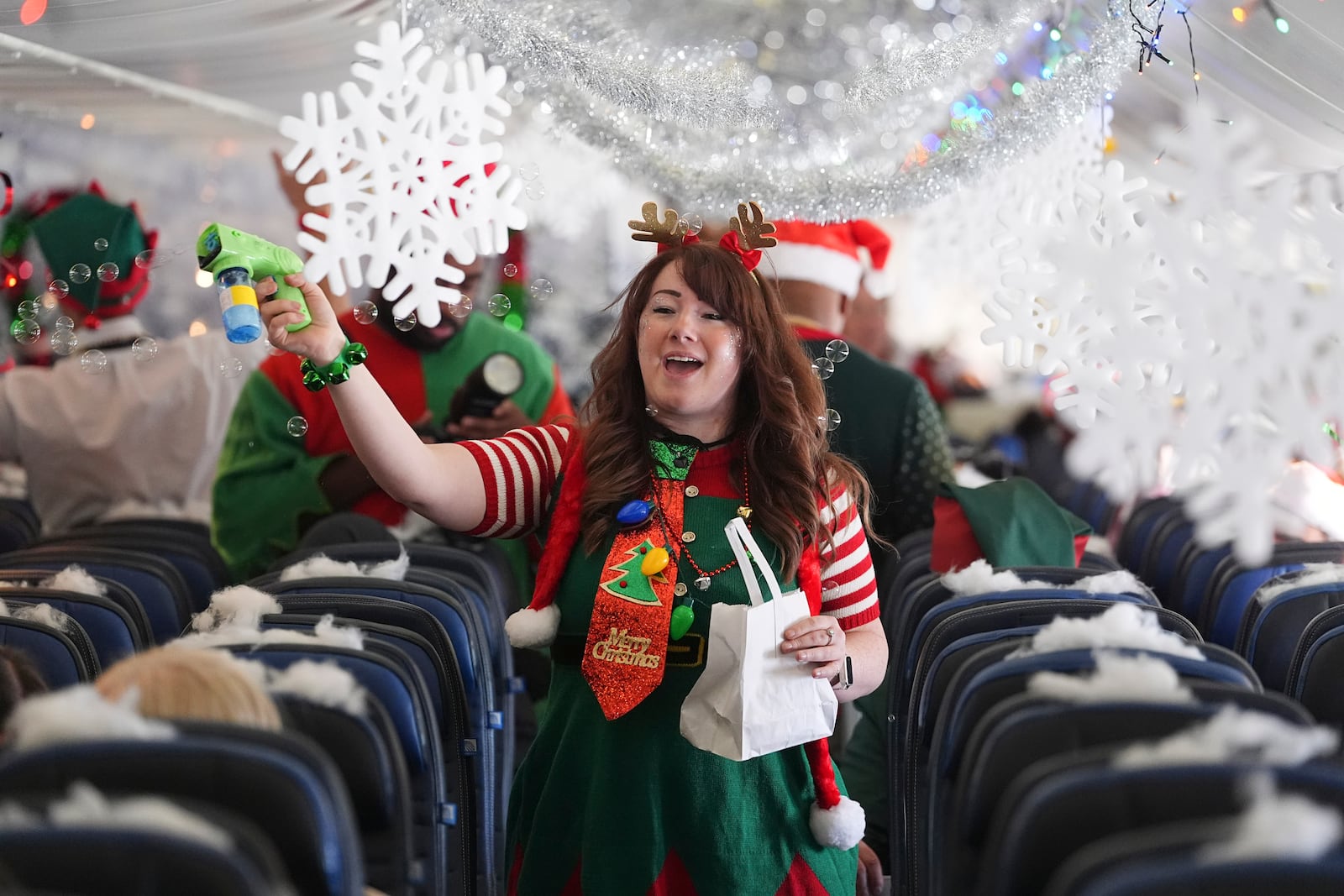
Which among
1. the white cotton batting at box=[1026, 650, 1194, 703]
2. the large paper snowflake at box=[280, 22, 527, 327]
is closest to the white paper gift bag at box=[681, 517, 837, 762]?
the white cotton batting at box=[1026, 650, 1194, 703]

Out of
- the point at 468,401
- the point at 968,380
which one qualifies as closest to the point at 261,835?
the point at 468,401

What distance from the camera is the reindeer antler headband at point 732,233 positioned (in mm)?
2057

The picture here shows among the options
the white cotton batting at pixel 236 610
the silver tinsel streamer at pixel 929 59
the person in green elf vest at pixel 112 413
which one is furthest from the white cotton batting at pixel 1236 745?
the person in green elf vest at pixel 112 413

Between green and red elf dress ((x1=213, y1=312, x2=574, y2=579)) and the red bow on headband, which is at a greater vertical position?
the red bow on headband

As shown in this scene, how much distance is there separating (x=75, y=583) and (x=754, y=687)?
61.2 inches

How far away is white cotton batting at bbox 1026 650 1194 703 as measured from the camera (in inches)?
62.6

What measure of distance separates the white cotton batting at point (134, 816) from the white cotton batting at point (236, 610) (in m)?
0.85

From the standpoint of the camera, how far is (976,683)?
1.83 meters

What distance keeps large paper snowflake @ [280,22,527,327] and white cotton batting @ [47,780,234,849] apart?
120 cm

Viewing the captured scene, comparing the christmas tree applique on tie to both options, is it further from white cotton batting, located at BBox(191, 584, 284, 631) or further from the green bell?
white cotton batting, located at BBox(191, 584, 284, 631)

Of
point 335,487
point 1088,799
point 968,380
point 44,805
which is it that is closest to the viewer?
point 44,805

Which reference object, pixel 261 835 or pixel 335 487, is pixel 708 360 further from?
pixel 335 487

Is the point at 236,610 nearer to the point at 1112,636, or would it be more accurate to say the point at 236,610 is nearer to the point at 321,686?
the point at 321,686

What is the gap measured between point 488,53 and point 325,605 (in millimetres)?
1204
